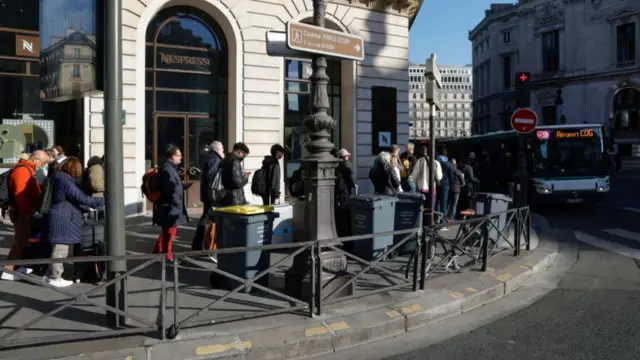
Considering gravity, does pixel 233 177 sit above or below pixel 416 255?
above

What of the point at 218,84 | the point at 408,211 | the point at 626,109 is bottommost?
the point at 408,211

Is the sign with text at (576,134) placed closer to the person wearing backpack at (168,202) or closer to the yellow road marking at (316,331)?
the person wearing backpack at (168,202)

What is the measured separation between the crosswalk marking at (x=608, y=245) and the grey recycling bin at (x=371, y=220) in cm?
438

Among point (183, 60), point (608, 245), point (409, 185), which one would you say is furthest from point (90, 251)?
point (608, 245)

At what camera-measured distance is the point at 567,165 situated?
16016mm

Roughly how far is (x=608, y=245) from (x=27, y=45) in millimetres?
13194

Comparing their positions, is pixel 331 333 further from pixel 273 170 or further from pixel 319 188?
pixel 273 170

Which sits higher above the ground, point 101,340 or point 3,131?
point 3,131

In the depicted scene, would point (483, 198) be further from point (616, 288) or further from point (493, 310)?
point (493, 310)

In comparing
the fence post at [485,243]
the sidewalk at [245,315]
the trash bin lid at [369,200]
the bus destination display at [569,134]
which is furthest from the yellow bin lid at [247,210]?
the bus destination display at [569,134]

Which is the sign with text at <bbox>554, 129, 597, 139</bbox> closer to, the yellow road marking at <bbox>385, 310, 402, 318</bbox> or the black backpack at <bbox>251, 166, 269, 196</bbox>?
the black backpack at <bbox>251, 166, 269, 196</bbox>

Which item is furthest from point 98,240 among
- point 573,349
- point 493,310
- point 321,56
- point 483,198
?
point 483,198

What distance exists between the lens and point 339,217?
867 centimetres

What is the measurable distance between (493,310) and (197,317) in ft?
10.9
